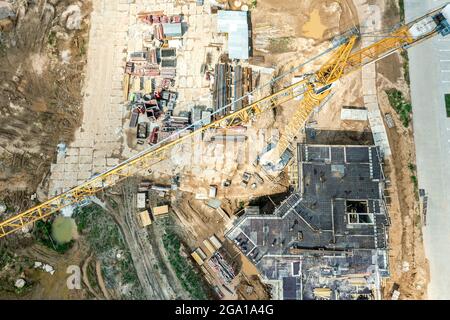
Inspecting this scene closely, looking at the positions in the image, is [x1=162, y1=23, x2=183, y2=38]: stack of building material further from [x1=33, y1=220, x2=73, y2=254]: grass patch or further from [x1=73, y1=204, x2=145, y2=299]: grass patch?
[x1=33, y1=220, x2=73, y2=254]: grass patch

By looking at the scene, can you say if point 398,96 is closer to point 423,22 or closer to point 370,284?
point 423,22

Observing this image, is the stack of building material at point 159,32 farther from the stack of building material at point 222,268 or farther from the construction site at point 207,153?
the stack of building material at point 222,268

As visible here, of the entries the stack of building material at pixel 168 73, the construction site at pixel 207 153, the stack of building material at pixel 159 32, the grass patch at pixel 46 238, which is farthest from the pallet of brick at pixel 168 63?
the grass patch at pixel 46 238

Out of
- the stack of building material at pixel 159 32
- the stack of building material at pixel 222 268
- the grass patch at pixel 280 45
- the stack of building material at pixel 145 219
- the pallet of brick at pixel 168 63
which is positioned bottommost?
the stack of building material at pixel 222 268

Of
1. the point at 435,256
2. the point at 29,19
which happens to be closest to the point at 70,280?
the point at 29,19

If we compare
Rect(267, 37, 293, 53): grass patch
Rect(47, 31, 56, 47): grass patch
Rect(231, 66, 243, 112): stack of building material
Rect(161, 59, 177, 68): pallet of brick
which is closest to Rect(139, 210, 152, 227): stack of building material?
Rect(231, 66, 243, 112): stack of building material

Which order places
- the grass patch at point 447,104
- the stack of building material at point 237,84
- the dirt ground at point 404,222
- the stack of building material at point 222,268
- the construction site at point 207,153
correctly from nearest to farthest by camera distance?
1. the construction site at point 207,153
2. the stack of building material at point 222,268
3. the dirt ground at point 404,222
4. the stack of building material at point 237,84
5. the grass patch at point 447,104
